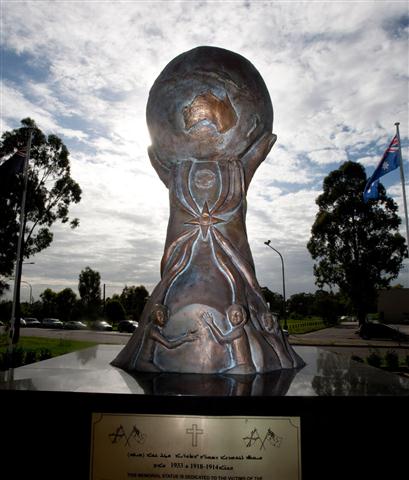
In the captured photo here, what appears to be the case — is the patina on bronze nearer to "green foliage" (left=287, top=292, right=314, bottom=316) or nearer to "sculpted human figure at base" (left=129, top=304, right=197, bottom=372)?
"sculpted human figure at base" (left=129, top=304, right=197, bottom=372)

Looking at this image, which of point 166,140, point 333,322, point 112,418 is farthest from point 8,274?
point 333,322

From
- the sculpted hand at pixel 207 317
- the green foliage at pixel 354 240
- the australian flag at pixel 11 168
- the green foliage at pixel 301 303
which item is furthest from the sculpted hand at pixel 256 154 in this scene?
the green foliage at pixel 301 303

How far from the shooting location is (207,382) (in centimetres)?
345

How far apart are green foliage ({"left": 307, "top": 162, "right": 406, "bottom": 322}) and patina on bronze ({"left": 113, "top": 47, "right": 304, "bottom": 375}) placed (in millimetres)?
23183

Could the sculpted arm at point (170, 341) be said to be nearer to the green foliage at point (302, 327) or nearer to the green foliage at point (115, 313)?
the green foliage at point (302, 327)

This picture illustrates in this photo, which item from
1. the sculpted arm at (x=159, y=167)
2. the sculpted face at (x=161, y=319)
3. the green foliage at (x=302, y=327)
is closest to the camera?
the sculpted face at (x=161, y=319)

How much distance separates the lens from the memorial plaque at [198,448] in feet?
9.13

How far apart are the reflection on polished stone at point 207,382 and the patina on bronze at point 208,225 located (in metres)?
0.26

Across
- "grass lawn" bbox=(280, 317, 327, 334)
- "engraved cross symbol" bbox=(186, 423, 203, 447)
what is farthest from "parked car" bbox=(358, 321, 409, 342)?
"engraved cross symbol" bbox=(186, 423, 203, 447)

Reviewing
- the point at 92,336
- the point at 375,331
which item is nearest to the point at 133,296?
the point at 92,336

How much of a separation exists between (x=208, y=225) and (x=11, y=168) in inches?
434

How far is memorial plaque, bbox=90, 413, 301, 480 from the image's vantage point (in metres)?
2.78

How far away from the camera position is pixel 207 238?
180 inches

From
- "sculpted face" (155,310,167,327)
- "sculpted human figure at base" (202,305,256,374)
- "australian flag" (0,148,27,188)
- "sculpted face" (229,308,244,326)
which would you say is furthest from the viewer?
"australian flag" (0,148,27,188)
